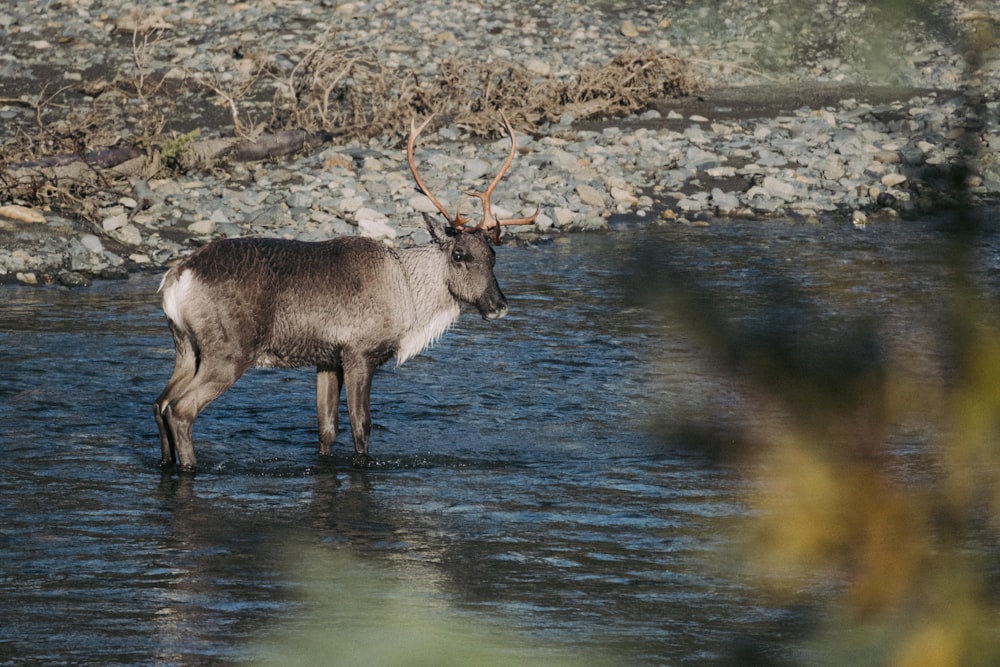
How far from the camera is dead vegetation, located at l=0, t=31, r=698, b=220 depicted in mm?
16422

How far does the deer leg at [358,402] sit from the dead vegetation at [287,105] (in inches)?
296

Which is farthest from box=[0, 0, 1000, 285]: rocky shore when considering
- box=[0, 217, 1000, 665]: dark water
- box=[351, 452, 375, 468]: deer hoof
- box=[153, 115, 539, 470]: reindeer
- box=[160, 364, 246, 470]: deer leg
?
box=[160, 364, 246, 470]: deer leg

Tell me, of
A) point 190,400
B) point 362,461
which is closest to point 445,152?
point 362,461

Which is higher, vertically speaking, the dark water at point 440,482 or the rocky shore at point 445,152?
the rocky shore at point 445,152

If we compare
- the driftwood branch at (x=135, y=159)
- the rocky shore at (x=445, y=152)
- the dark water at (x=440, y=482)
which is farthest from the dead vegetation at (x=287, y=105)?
the dark water at (x=440, y=482)

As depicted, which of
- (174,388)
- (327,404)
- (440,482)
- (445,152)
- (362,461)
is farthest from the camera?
(445,152)

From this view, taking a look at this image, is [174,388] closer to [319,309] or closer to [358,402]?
[319,309]

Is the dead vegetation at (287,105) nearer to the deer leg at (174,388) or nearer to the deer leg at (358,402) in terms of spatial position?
the deer leg at (174,388)

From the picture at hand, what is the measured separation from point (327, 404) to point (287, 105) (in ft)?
33.1

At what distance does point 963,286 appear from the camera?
176 centimetres

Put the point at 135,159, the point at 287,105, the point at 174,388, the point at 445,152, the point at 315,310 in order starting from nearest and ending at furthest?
the point at 174,388
the point at 315,310
the point at 135,159
the point at 445,152
the point at 287,105

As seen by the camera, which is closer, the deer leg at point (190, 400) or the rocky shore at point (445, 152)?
the deer leg at point (190, 400)

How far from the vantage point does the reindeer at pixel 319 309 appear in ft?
27.9

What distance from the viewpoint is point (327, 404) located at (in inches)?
364
